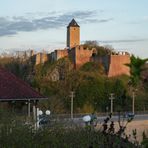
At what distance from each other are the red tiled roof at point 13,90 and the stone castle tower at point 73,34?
284 ft

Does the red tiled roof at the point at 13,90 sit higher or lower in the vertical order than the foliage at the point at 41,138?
higher

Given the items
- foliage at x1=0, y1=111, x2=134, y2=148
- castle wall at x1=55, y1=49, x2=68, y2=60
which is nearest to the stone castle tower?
castle wall at x1=55, y1=49, x2=68, y2=60

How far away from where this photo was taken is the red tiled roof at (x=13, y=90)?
23892mm

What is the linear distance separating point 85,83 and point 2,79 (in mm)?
49939

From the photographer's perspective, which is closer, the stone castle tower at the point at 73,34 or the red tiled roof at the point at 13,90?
the red tiled roof at the point at 13,90

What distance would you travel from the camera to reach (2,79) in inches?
989

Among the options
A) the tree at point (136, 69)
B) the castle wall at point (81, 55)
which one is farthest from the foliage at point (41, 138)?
the castle wall at point (81, 55)

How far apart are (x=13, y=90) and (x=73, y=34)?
90619mm

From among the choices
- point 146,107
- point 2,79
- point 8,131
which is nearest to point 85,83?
point 146,107

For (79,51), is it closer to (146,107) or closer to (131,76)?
(146,107)

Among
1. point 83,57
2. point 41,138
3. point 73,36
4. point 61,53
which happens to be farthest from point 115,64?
point 41,138

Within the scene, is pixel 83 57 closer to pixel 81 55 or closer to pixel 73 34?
pixel 81 55

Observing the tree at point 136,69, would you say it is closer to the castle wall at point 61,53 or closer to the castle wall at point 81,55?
the castle wall at point 61,53

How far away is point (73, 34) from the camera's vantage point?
115m
